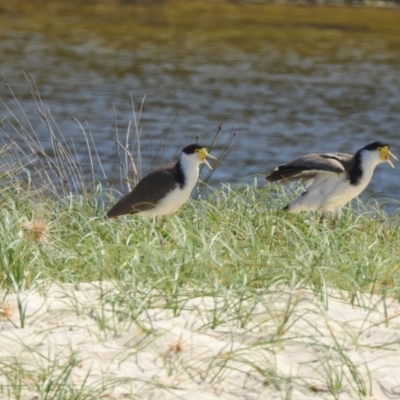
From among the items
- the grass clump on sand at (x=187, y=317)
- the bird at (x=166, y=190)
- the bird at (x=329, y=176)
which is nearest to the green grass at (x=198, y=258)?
the grass clump on sand at (x=187, y=317)

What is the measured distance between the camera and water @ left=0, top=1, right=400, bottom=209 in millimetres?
16016

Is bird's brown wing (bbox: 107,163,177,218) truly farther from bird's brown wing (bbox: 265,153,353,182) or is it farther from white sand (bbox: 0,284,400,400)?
white sand (bbox: 0,284,400,400)

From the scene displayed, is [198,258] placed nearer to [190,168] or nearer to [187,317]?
[187,317]

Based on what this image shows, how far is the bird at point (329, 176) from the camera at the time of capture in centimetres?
671

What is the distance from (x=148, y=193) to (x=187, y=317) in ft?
7.33

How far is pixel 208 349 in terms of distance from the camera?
391 centimetres

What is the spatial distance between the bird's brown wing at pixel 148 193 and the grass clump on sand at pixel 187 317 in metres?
1.02

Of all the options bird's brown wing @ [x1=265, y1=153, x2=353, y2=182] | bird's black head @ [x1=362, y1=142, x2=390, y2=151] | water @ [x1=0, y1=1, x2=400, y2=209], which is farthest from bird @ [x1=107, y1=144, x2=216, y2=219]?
water @ [x1=0, y1=1, x2=400, y2=209]

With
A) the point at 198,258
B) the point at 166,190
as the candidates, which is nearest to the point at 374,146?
the point at 166,190

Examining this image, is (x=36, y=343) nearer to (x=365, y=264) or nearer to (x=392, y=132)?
(x=365, y=264)

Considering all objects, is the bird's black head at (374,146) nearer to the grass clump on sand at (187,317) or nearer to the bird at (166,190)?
the bird at (166,190)

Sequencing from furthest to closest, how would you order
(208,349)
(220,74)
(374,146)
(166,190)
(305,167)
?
1. (220,74)
2. (374,146)
3. (305,167)
4. (166,190)
5. (208,349)

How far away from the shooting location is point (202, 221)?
6254mm

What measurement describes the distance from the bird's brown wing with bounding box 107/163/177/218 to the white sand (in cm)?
198
